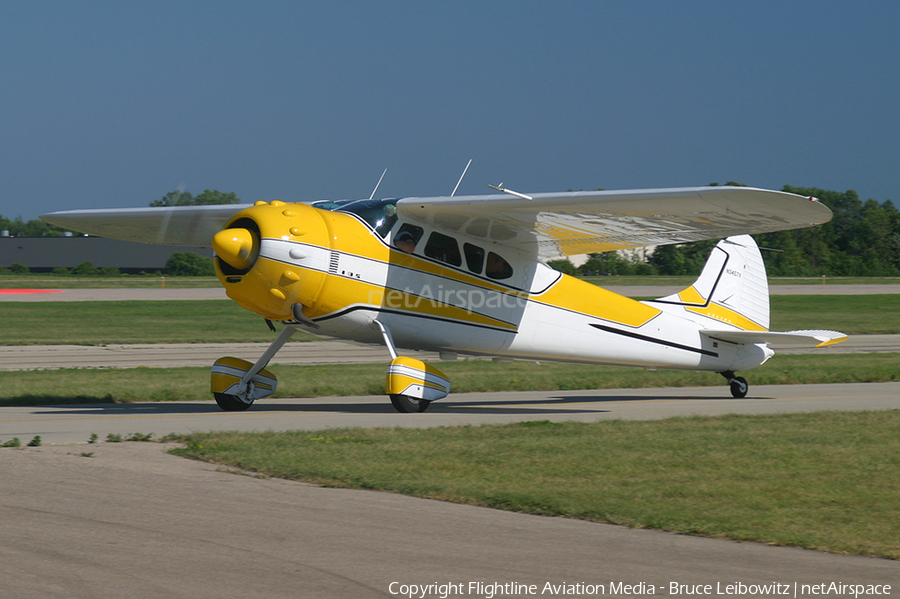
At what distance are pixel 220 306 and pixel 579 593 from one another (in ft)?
125

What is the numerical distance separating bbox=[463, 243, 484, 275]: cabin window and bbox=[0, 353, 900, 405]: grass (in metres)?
3.50

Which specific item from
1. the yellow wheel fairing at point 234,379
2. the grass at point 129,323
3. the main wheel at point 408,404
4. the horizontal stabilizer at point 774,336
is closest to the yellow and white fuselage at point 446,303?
the horizontal stabilizer at point 774,336

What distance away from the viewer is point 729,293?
53.0 ft

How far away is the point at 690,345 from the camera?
50.4 feet

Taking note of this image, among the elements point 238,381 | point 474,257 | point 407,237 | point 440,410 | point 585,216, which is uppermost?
point 585,216

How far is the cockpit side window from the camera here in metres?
12.4

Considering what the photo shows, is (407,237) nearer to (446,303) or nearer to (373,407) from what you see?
(446,303)

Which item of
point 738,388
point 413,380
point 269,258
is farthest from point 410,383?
point 738,388

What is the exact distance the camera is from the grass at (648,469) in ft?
20.6

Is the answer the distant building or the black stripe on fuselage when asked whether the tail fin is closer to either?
the black stripe on fuselage

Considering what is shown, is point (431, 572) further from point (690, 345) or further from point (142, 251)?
point (142, 251)

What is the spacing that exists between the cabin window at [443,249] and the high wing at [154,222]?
321cm

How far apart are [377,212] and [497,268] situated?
2148mm

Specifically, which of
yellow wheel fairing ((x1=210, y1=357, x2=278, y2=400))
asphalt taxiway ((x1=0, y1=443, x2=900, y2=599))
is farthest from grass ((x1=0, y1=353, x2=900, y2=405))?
asphalt taxiway ((x1=0, y1=443, x2=900, y2=599))
